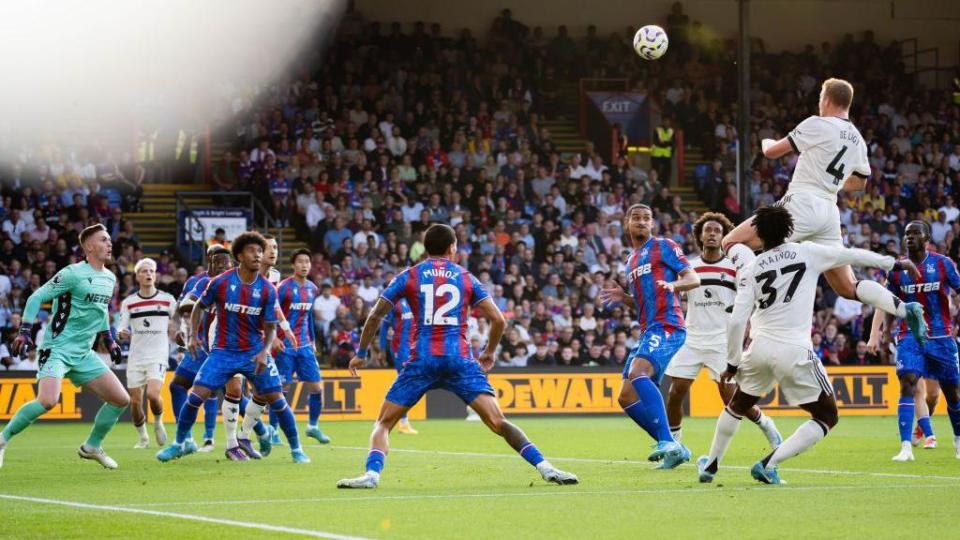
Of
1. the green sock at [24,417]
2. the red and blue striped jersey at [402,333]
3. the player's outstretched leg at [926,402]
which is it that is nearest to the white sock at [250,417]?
the green sock at [24,417]

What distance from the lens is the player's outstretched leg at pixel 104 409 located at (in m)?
14.2

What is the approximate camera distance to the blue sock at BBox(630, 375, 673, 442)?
1340cm

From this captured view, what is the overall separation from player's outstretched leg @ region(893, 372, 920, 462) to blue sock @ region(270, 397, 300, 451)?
6116 millimetres

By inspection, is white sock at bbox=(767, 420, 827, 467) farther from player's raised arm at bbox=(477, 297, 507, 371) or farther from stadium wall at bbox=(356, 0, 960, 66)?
stadium wall at bbox=(356, 0, 960, 66)

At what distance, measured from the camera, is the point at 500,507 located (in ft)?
32.9

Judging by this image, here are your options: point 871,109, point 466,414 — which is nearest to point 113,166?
point 466,414

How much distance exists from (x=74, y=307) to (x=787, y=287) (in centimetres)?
711

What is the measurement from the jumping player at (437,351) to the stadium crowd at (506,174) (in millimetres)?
15384

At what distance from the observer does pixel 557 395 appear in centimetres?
Result: 2772

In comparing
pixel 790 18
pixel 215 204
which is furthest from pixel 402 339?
pixel 790 18

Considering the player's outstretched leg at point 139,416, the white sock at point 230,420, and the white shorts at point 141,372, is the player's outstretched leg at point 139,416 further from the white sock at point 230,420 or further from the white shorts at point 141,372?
the white sock at point 230,420

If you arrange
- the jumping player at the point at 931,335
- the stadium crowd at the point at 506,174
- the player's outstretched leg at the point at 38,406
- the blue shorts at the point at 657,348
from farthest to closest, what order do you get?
the stadium crowd at the point at 506,174 → the jumping player at the point at 931,335 → the player's outstretched leg at the point at 38,406 → the blue shorts at the point at 657,348

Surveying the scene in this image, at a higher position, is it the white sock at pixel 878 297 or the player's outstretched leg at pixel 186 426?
the white sock at pixel 878 297

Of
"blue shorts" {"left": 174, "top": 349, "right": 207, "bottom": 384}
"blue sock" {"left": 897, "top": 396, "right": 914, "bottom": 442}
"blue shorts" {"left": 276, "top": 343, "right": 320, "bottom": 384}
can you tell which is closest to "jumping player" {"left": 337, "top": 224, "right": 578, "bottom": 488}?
"blue sock" {"left": 897, "top": 396, "right": 914, "bottom": 442}
